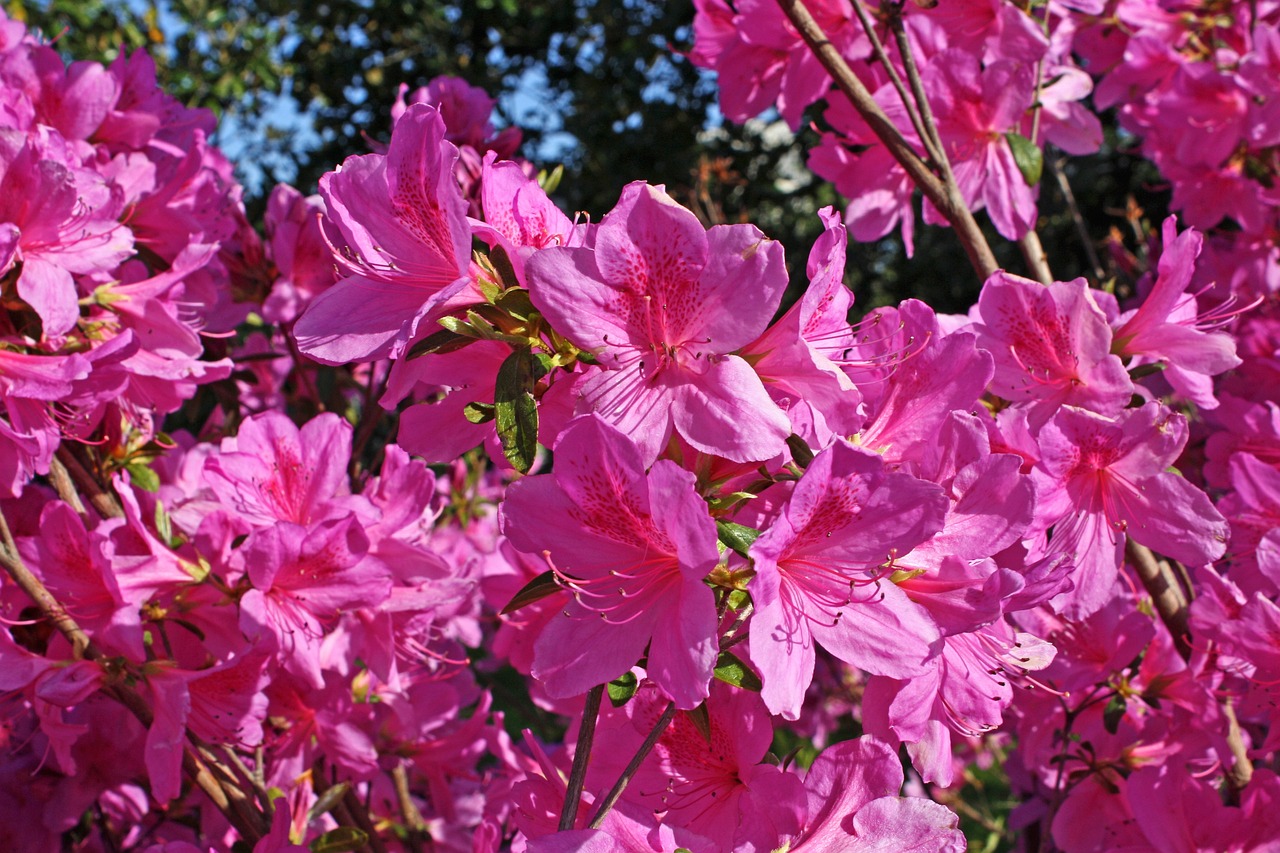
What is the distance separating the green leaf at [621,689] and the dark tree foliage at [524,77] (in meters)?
3.60

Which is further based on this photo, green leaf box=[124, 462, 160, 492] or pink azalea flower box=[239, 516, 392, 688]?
green leaf box=[124, 462, 160, 492]

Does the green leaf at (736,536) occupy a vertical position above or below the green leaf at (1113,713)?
above

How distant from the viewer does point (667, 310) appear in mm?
922

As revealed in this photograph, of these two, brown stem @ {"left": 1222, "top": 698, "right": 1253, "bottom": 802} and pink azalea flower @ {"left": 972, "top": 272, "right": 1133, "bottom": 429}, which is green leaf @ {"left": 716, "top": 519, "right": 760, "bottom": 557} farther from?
brown stem @ {"left": 1222, "top": 698, "right": 1253, "bottom": 802}

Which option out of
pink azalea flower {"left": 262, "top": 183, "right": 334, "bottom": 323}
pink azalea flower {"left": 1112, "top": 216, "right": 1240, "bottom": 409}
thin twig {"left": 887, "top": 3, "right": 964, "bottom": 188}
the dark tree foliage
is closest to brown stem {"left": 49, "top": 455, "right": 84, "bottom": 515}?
pink azalea flower {"left": 262, "top": 183, "right": 334, "bottom": 323}

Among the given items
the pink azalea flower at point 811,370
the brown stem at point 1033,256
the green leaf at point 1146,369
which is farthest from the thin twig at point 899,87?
the pink azalea flower at point 811,370

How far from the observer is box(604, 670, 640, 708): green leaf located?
0.95m

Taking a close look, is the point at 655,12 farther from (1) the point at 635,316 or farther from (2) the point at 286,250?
(1) the point at 635,316

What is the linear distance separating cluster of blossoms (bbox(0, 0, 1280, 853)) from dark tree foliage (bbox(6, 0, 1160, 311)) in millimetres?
2508

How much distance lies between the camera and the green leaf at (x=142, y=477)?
69.5 inches

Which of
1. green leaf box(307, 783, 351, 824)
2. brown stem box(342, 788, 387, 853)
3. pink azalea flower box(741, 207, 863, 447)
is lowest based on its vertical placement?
brown stem box(342, 788, 387, 853)

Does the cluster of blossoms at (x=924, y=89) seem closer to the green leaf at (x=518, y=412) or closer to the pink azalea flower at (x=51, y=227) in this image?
the green leaf at (x=518, y=412)

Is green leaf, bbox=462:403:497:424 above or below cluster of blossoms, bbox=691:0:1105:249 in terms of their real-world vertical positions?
above

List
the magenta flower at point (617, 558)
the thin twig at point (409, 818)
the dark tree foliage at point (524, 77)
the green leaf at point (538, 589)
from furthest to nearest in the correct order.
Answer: the dark tree foliage at point (524, 77) → the thin twig at point (409, 818) → the green leaf at point (538, 589) → the magenta flower at point (617, 558)
